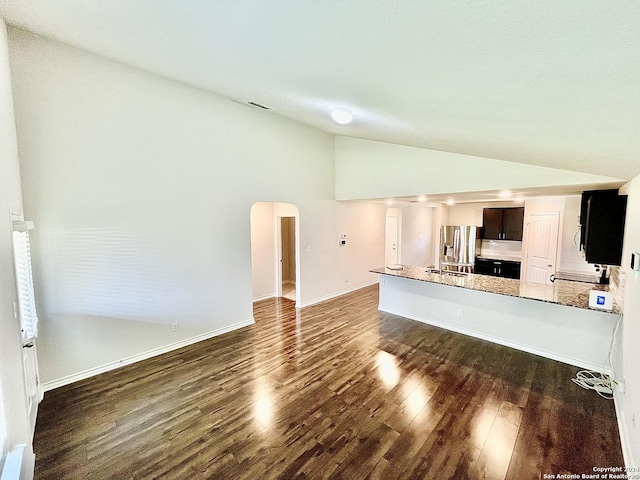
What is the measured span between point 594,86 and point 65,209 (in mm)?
4283

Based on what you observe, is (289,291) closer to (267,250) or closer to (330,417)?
(267,250)

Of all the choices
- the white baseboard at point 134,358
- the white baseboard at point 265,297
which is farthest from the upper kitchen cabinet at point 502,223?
the white baseboard at point 134,358

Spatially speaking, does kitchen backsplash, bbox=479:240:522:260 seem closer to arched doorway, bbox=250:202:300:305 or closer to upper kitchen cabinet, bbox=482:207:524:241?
upper kitchen cabinet, bbox=482:207:524:241

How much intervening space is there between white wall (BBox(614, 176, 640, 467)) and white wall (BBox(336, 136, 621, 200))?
530 millimetres

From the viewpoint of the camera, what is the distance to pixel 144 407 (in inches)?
109

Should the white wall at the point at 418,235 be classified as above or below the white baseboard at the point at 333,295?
above

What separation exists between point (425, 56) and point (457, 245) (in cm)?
633

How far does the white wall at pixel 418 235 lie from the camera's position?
8.27m

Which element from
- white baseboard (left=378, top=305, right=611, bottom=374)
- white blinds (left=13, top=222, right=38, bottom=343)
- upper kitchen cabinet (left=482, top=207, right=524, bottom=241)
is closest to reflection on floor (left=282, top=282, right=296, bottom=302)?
white baseboard (left=378, top=305, right=611, bottom=374)

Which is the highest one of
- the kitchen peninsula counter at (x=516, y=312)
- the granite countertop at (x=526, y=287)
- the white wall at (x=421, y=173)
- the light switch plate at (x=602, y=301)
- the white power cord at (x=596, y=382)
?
the white wall at (x=421, y=173)

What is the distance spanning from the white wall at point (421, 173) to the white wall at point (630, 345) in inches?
20.9

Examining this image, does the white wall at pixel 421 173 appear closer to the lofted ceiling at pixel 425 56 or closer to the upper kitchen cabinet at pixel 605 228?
the upper kitchen cabinet at pixel 605 228

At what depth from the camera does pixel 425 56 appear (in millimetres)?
1182

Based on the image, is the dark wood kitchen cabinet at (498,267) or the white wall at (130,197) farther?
the dark wood kitchen cabinet at (498,267)
